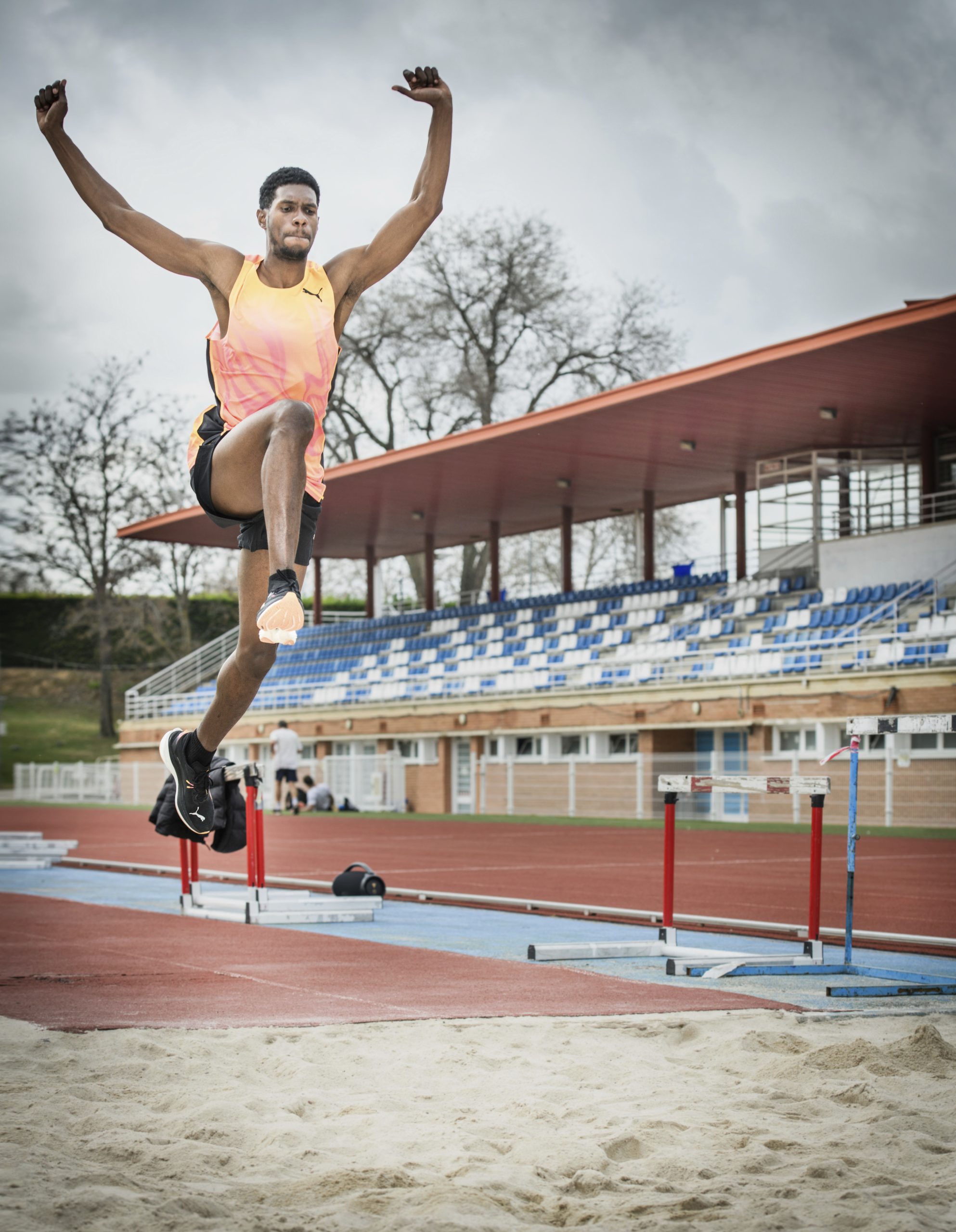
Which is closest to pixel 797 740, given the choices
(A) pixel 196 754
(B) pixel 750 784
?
(B) pixel 750 784

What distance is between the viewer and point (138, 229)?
3.65 meters

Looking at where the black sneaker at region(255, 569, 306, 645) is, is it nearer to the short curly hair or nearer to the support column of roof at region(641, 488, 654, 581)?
the short curly hair

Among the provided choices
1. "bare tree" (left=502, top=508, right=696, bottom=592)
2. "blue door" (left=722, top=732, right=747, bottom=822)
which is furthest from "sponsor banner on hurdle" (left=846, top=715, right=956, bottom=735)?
"bare tree" (left=502, top=508, right=696, bottom=592)

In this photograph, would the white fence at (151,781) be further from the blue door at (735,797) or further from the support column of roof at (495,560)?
the blue door at (735,797)

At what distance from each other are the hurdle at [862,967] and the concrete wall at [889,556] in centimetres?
1760

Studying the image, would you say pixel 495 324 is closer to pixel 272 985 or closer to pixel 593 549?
pixel 593 549

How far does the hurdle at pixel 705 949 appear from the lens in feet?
22.2

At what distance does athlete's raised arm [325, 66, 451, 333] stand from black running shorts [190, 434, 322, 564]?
52 cm

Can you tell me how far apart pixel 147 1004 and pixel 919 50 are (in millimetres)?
21007

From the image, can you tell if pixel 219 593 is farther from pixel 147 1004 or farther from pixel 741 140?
pixel 147 1004

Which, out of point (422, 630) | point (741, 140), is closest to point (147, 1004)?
point (741, 140)

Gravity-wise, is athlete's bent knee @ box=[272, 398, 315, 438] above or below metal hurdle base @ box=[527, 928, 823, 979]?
above

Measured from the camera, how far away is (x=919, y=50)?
21516mm

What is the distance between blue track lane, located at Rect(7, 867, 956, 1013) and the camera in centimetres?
647
